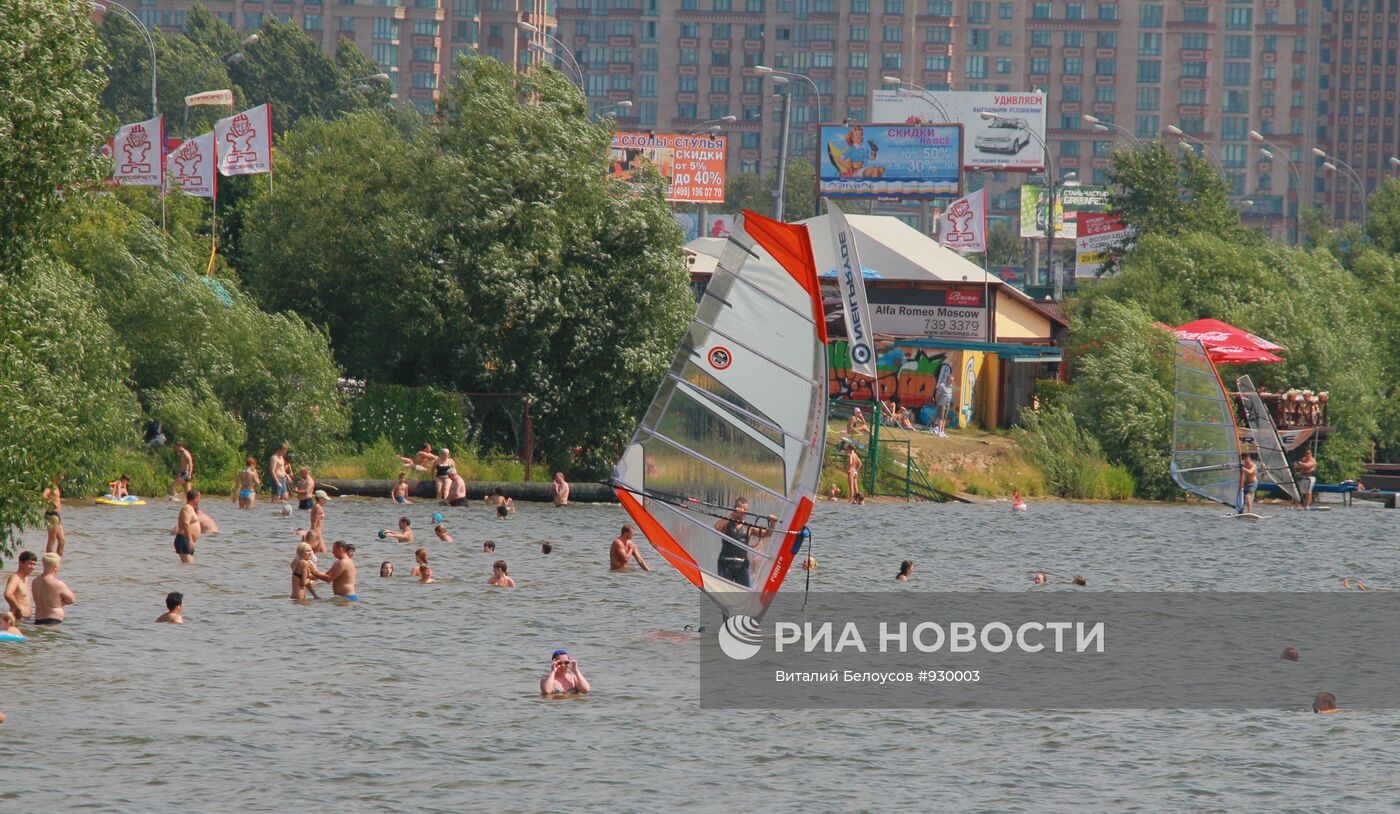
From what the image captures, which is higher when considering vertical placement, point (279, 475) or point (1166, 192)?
point (1166, 192)

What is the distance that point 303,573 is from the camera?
3072 cm

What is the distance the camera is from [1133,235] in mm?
86125

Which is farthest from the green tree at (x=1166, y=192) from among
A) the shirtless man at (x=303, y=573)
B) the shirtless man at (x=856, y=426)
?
the shirtless man at (x=303, y=573)

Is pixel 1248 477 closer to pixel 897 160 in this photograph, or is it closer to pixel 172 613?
pixel 172 613

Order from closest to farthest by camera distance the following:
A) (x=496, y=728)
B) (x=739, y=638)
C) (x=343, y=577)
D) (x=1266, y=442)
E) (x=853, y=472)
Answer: (x=496, y=728), (x=739, y=638), (x=343, y=577), (x=853, y=472), (x=1266, y=442)

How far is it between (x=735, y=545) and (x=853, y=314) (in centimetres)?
392

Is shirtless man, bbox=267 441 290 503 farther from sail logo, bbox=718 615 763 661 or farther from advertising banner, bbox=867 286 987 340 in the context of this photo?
advertising banner, bbox=867 286 987 340

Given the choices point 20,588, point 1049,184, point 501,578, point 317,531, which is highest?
point 1049,184

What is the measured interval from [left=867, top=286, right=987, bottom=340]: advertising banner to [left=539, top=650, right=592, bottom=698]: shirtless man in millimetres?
41143

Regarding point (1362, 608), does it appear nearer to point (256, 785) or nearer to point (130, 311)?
point (256, 785)

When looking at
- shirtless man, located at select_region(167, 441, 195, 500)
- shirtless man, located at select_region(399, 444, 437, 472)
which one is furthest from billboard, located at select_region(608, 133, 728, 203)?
shirtless man, located at select_region(167, 441, 195, 500)

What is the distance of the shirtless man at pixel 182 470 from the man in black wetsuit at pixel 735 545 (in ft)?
69.5

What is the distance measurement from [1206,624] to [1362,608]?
195 inches

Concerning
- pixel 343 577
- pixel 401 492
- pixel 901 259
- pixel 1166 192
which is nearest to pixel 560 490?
pixel 401 492
